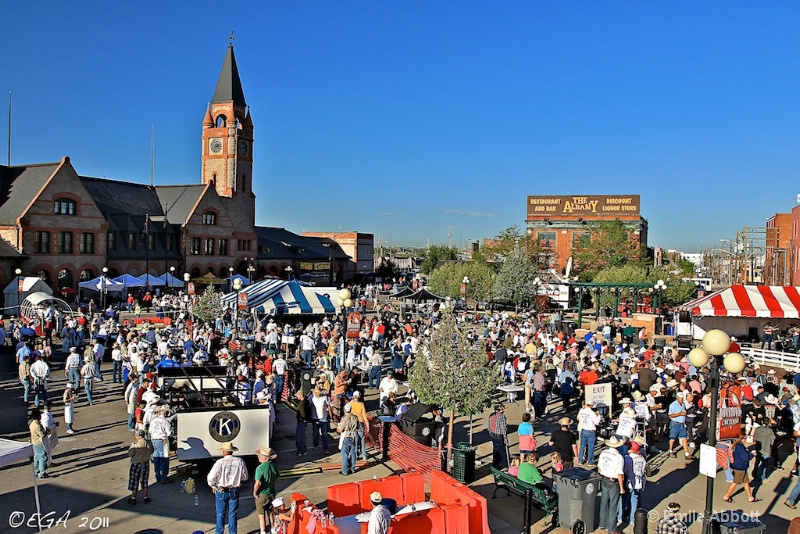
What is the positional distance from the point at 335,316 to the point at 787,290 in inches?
865

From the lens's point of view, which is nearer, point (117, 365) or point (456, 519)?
point (456, 519)

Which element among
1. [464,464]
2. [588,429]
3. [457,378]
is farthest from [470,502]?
[588,429]

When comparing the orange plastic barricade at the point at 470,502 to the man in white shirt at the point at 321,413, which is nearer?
the orange plastic barricade at the point at 470,502

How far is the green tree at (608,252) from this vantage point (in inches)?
2532

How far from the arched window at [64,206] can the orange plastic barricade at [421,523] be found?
1839 inches

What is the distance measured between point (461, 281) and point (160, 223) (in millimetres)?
27344

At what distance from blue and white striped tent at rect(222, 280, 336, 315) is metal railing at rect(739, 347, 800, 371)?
58.7 feet

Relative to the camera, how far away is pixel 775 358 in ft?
89.4

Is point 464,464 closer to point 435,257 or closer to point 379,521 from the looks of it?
point 379,521

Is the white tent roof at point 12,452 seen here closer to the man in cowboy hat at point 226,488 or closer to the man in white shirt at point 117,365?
the man in cowboy hat at point 226,488

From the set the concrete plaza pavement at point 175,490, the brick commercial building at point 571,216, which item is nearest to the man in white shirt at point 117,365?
the concrete plaza pavement at point 175,490

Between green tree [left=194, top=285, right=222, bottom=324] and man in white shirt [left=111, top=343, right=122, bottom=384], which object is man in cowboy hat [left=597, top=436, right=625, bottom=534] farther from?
green tree [left=194, top=285, right=222, bottom=324]

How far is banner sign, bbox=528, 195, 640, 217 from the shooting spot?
87.0 metres

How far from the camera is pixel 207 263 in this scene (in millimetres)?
62438
